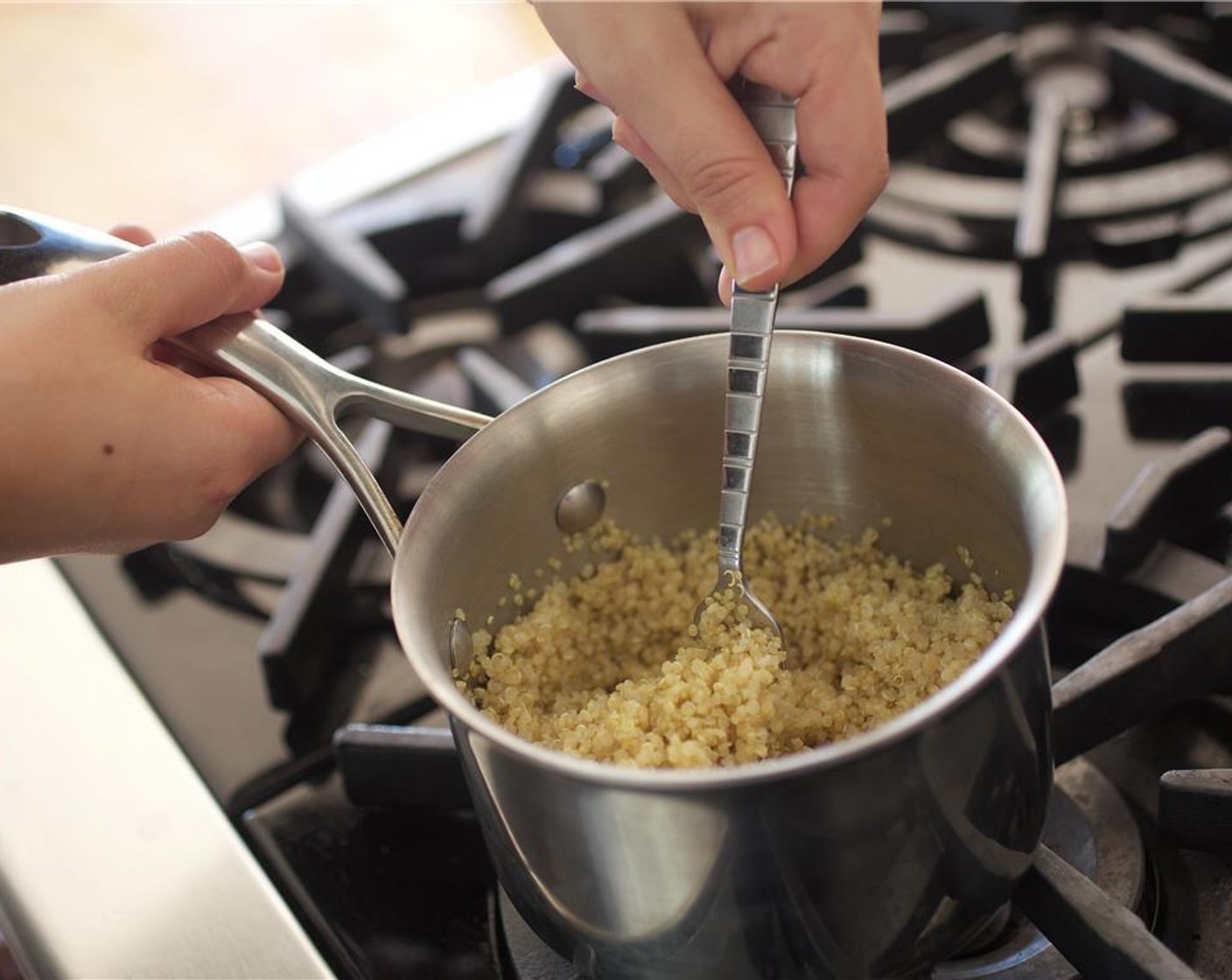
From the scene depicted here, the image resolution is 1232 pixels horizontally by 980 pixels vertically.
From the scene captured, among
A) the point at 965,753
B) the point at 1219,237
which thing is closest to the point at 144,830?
the point at 965,753

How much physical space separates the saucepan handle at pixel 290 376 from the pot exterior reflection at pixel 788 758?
26 mm

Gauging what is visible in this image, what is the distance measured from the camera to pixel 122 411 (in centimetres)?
54

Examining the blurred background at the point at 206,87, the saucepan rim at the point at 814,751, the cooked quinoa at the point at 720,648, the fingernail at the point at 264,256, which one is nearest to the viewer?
the saucepan rim at the point at 814,751

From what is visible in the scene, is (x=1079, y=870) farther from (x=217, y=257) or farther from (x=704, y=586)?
(x=217, y=257)

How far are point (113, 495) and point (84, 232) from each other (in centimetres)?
13

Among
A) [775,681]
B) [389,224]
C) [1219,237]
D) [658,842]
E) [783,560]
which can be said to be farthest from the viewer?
[389,224]

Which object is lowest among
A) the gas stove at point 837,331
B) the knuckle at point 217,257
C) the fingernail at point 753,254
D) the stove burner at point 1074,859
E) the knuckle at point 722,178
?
the stove burner at point 1074,859

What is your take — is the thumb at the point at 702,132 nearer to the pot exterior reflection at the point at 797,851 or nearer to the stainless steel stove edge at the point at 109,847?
the pot exterior reflection at the point at 797,851

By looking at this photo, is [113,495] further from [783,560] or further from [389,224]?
[389,224]

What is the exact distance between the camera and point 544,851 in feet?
1.44

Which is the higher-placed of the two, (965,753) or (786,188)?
(786,188)

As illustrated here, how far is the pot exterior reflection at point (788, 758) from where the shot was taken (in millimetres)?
396

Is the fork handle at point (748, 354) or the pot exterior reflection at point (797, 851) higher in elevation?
the fork handle at point (748, 354)

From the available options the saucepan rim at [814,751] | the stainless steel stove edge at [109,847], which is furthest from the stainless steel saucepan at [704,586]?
the stainless steel stove edge at [109,847]
